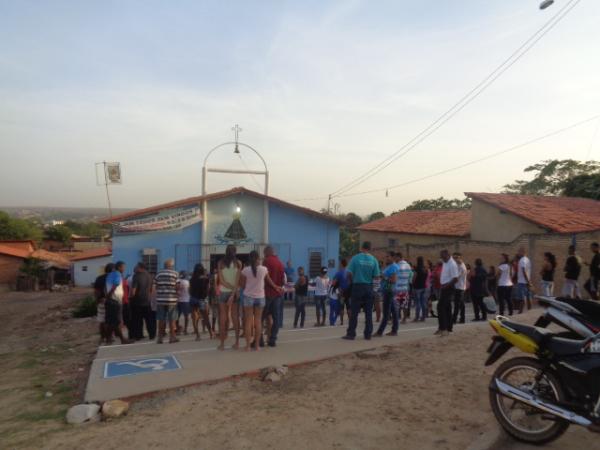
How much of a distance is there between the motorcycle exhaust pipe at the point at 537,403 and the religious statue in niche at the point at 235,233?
1657cm

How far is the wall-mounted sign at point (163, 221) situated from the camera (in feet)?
60.2

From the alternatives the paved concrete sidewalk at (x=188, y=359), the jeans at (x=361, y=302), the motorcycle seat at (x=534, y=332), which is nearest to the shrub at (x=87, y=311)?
the paved concrete sidewalk at (x=188, y=359)

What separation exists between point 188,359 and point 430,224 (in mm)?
23907

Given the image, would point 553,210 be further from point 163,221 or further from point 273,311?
point 273,311

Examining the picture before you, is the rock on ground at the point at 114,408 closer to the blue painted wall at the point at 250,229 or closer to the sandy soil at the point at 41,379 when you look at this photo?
the sandy soil at the point at 41,379

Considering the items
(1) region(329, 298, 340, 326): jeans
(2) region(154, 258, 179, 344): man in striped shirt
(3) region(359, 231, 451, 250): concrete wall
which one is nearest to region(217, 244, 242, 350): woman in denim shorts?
(2) region(154, 258, 179, 344): man in striped shirt

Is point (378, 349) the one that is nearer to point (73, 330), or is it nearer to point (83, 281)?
point (73, 330)

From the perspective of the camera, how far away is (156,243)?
19.0 metres

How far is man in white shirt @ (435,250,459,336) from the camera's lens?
28.3ft

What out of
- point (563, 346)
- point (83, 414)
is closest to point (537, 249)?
point (563, 346)

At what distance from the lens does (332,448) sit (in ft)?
13.5

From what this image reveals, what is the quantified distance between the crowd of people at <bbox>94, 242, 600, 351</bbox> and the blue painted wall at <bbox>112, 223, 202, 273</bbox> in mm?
Answer: 8391

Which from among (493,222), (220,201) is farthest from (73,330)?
→ (493,222)

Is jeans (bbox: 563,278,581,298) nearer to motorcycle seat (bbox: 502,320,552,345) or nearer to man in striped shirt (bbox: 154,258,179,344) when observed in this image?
motorcycle seat (bbox: 502,320,552,345)
